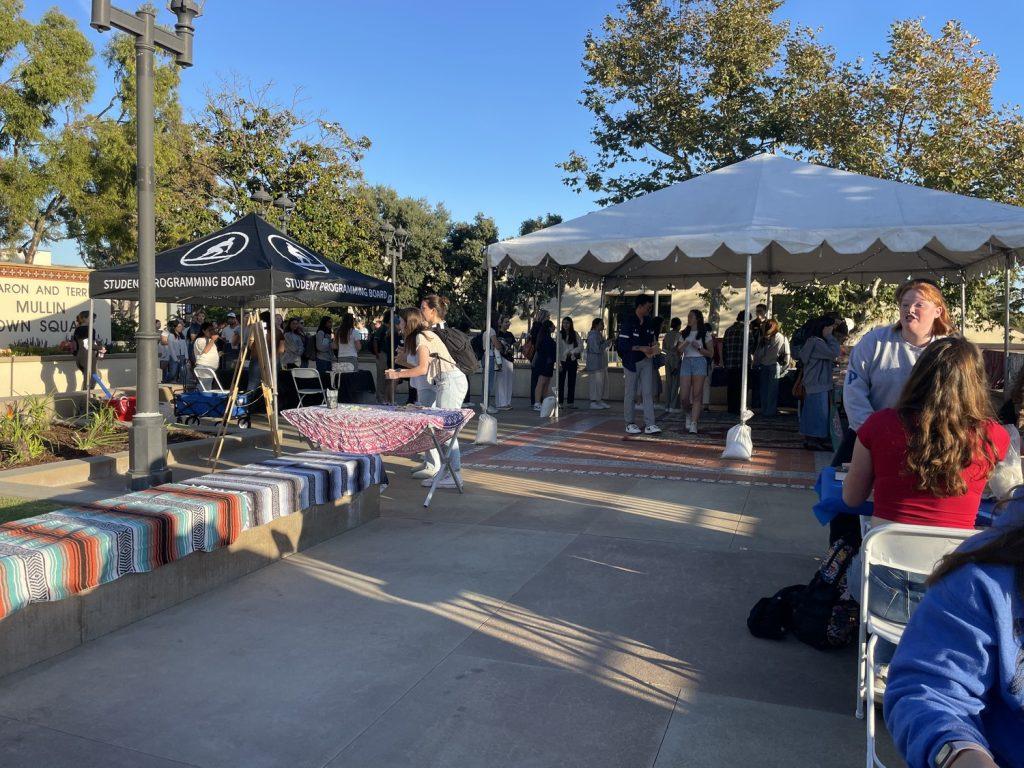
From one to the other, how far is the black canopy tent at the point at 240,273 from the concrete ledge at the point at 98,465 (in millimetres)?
1766

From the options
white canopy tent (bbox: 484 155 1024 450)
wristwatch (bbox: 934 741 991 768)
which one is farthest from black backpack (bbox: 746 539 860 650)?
white canopy tent (bbox: 484 155 1024 450)

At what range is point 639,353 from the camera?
1078cm

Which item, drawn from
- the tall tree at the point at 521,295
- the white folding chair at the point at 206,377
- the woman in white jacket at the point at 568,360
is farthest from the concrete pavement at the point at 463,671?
the tall tree at the point at 521,295

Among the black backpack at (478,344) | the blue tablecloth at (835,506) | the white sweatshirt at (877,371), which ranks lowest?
the blue tablecloth at (835,506)

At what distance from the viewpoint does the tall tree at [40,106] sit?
21.6 meters

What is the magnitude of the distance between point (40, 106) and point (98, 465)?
19.1 m

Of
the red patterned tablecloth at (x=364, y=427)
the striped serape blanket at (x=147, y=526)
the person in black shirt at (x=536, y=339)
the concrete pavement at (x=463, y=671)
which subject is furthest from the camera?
the person in black shirt at (x=536, y=339)

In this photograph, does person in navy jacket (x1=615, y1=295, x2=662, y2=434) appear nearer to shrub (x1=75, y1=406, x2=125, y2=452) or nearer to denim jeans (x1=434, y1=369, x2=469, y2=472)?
denim jeans (x1=434, y1=369, x2=469, y2=472)

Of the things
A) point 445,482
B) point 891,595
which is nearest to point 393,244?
point 445,482

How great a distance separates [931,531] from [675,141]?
687 inches

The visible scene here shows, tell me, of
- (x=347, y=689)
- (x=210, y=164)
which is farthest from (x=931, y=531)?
(x=210, y=164)

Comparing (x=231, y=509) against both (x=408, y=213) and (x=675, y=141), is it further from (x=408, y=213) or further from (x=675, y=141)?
(x=408, y=213)

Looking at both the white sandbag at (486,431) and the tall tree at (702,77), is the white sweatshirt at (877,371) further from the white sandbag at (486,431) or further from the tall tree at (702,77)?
the tall tree at (702,77)

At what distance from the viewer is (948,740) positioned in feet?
4.48
